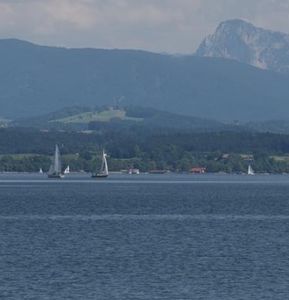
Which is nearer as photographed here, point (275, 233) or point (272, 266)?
point (272, 266)

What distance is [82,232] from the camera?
7494 cm

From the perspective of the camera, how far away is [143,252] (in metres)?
63.2

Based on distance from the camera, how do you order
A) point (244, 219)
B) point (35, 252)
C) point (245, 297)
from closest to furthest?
point (245, 297) → point (35, 252) → point (244, 219)

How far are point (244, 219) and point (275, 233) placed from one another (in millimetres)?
13582

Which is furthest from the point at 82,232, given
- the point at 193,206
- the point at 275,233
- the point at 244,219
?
the point at 193,206

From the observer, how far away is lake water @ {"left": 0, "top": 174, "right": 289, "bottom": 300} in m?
51.0

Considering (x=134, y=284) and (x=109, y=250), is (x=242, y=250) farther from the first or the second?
(x=134, y=284)

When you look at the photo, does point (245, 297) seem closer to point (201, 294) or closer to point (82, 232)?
point (201, 294)

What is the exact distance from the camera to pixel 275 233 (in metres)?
75.6

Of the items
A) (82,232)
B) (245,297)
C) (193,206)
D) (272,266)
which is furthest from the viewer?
(193,206)

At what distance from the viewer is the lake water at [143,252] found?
167ft

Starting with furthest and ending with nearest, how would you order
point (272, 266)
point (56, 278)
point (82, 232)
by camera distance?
point (82, 232), point (272, 266), point (56, 278)

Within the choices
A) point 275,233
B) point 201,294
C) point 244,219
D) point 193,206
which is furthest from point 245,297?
point 193,206

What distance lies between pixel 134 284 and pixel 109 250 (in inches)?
467
